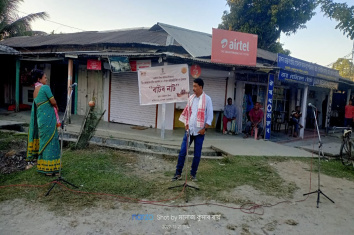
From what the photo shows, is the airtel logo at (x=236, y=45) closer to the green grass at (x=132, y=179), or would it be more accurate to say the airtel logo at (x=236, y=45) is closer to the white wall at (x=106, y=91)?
the green grass at (x=132, y=179)

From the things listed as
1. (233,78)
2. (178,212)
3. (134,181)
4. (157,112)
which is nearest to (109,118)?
(157,112)

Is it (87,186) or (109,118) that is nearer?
(87,186)

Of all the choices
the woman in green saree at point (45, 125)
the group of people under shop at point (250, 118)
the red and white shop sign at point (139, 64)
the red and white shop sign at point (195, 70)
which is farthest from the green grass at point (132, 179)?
the red and white shop sign at point (195, 70)

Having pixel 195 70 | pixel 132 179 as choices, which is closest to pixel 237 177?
pixel 132 179

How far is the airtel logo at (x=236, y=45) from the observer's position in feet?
29.1

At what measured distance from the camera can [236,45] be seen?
912 cm

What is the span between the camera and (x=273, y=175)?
5.93 m

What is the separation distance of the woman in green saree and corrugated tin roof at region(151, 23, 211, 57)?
5.52 metres

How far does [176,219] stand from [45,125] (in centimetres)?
279

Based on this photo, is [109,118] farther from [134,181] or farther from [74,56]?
[134,181]

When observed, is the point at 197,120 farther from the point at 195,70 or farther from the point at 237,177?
the point at 195,70

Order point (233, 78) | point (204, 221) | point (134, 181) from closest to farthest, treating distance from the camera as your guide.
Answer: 1. point (204, 221)
2. point (134, 181)
3. point (233, 78)

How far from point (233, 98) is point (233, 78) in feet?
2.70

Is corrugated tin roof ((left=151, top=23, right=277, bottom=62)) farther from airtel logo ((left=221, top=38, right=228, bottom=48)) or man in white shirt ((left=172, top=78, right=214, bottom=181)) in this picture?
man in white shirt ((left=172, top=78, right=214, bottom=181))
